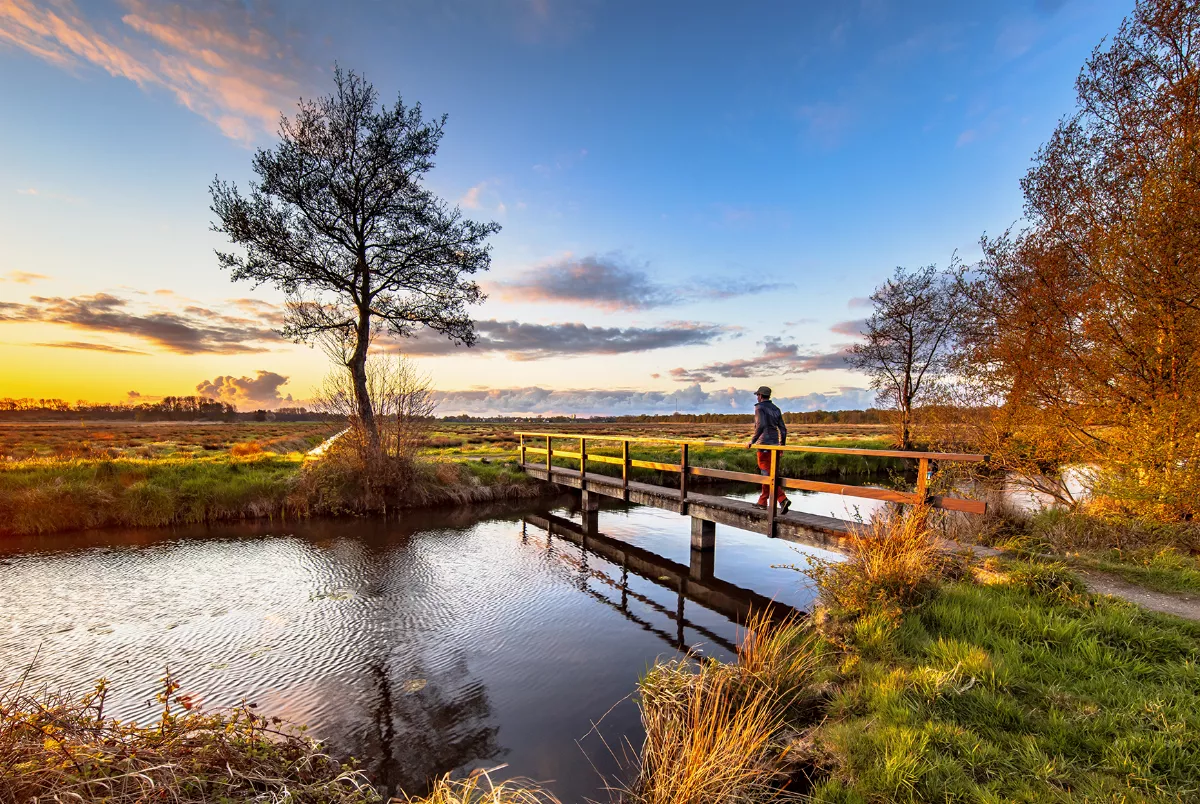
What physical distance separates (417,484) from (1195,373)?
1771cm

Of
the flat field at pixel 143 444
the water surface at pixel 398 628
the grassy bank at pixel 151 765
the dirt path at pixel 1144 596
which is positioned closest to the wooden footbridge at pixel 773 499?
the water surface at pixel 398 628

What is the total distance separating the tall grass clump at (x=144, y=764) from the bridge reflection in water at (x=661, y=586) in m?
4.81

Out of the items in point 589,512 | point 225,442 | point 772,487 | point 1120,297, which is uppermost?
point 1120,297

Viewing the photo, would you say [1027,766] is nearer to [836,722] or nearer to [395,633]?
[836,722]

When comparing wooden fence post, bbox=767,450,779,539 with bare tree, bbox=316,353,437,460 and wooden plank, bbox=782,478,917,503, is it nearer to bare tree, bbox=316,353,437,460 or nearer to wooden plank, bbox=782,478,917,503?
wooden plank, bbox=782,478,917,503

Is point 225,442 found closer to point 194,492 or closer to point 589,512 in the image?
point 194,492

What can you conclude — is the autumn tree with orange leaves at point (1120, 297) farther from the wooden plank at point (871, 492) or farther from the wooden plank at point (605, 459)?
the wooden plank at point (605, 459)

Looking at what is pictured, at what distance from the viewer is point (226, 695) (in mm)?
5352

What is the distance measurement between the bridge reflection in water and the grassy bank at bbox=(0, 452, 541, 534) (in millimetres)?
5135

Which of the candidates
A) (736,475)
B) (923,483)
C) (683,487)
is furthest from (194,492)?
(923,483)

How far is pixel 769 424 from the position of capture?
31.2ft

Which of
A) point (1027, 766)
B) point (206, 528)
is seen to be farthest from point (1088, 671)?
point (206, 528)

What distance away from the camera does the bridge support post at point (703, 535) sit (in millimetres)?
10453

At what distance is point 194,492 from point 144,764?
14172 mm
